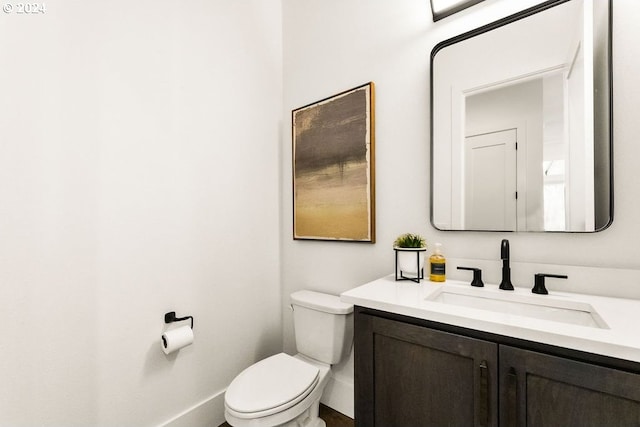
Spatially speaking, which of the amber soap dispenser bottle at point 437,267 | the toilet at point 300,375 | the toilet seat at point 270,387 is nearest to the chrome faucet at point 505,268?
the amber soap dispenser bottle at point 437,267

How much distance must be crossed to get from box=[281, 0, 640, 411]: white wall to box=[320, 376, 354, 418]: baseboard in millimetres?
23

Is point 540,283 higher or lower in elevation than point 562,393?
higher

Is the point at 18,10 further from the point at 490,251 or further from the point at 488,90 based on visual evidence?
the point at 490,251

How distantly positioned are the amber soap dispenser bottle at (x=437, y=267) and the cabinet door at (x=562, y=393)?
→ 48 cm

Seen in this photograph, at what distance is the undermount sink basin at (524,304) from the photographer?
0.95m

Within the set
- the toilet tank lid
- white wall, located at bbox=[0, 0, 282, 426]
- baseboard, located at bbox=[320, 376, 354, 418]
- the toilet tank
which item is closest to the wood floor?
baseboard, located at bbox=[320, 376, 354, 418]

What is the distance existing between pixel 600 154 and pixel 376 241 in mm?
944

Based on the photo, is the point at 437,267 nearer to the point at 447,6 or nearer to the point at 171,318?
the point at 447,6

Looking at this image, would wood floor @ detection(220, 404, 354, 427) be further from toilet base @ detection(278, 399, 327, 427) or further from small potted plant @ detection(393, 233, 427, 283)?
small potted plant @ detection(393, 233, 427, 283)

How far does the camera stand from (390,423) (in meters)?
0.98

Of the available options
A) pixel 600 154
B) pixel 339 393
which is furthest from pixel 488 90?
pixel 339 393

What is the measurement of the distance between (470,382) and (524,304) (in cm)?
40

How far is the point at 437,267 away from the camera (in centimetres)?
126

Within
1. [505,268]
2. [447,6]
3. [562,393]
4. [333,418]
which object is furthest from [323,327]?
[447,6]
